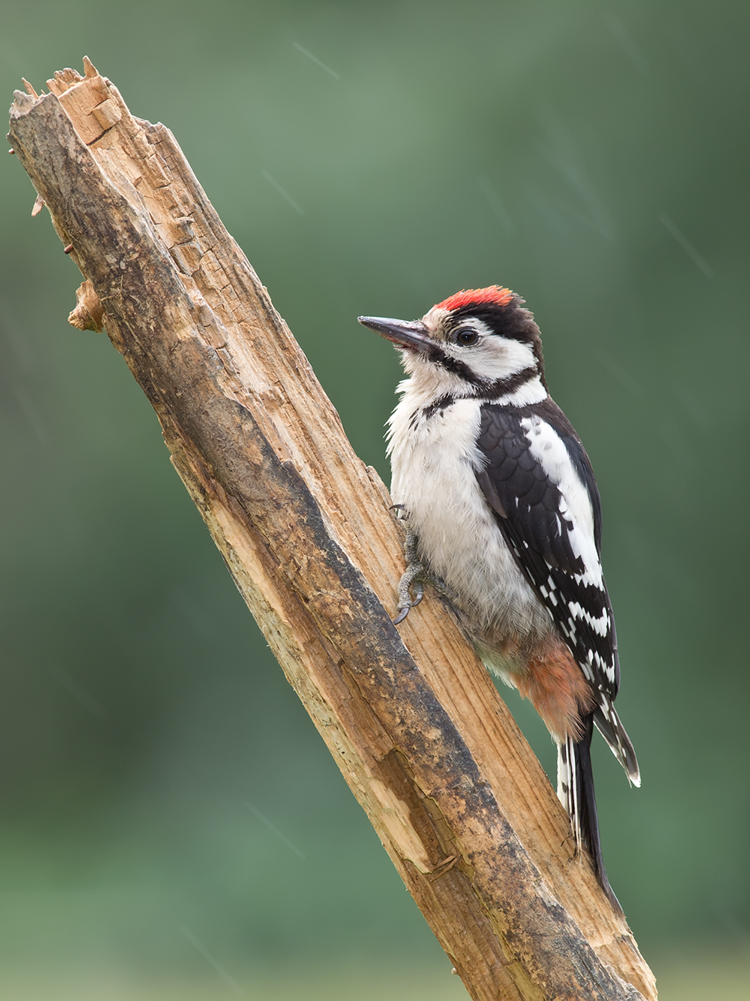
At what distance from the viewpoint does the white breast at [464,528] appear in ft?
8.20

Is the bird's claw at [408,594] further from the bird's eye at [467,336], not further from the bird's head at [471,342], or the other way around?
the bird's eye at [467,336]

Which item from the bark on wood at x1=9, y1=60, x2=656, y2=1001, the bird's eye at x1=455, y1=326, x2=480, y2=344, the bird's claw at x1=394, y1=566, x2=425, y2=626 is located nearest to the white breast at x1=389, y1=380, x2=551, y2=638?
the bird's claw at x1=394, y1=566, x2=425, y2=626

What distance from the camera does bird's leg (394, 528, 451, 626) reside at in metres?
2.27

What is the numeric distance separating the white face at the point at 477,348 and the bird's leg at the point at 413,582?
0.63 metres

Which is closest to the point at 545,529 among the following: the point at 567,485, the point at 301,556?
the point at 567,485

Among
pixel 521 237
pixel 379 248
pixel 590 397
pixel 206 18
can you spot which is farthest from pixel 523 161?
pixel 206 18

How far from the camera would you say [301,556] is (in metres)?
1.98

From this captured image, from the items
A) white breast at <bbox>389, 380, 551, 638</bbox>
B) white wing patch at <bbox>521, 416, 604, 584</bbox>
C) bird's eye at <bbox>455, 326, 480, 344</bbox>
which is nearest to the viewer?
white breast at <bbox>389, 380, 551, 638</bbox>

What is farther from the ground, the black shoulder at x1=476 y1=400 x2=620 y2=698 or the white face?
the white face

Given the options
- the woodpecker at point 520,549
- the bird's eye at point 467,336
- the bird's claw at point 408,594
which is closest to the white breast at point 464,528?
the woodpecker at point 520,549

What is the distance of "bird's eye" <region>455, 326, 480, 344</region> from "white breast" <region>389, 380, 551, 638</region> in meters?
0.25

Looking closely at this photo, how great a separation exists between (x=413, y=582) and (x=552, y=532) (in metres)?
0.48

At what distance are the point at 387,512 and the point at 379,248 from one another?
15.9ft

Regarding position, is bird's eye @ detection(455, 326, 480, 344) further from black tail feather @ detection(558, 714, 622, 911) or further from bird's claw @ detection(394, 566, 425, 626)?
black tail feather @ detection(558, 714, 622, 911)
